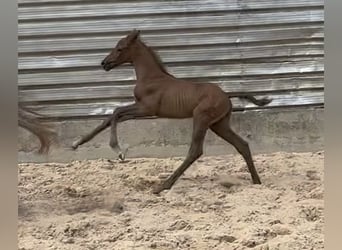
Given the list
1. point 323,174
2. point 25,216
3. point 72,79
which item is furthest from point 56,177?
point 323,174

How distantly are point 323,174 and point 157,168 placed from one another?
0.52 m

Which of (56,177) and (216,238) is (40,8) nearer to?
(56,177)

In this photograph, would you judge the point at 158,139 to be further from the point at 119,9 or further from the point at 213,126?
the point at 119,9

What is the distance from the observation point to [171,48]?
223 cm

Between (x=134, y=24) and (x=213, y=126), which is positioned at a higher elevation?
(x=134, y=24)

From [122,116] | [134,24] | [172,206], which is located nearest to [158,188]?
[172,206]

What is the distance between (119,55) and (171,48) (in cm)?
16

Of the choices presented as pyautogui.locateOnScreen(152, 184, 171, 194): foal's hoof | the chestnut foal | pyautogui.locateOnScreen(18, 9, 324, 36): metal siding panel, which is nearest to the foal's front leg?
the chestnut foal

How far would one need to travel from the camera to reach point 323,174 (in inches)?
88.0

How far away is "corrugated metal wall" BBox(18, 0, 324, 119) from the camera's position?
223 centimetres

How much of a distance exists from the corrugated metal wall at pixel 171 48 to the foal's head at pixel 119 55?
0.02 m

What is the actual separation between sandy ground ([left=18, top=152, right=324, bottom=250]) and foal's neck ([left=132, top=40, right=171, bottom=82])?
0.87ft

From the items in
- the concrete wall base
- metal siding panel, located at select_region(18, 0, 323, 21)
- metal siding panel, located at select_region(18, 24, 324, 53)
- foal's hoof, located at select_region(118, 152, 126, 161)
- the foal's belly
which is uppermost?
metal siding panel, located at select_region(18, 0, 323, 21)

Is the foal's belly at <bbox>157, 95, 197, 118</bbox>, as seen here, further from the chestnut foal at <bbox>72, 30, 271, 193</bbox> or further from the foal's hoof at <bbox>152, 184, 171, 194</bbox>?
the foal's hoof at <bbox>152, 184, 171, 194</bbox>
